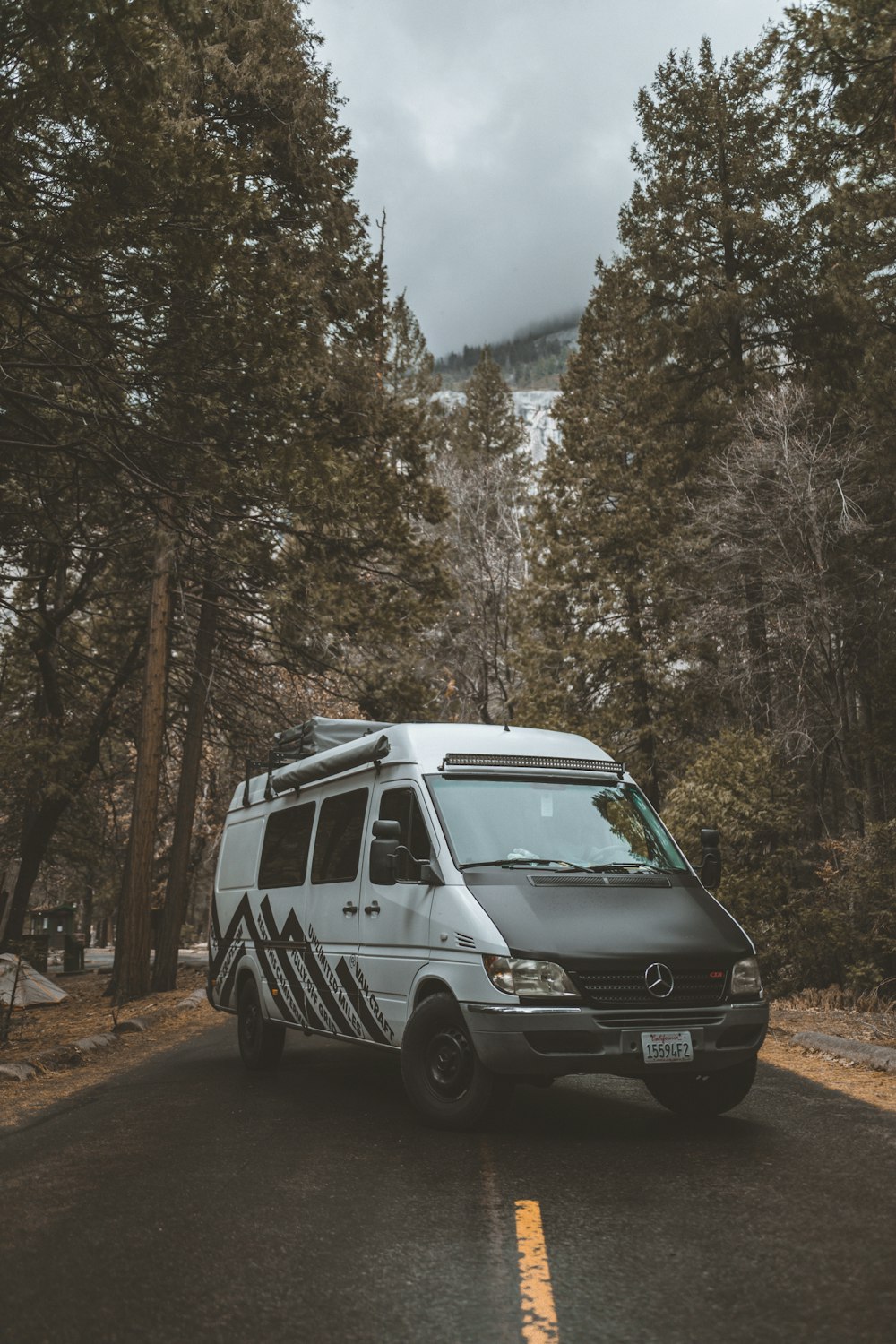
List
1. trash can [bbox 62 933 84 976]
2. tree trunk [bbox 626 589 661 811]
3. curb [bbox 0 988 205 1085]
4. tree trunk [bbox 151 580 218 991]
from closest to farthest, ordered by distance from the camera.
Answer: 1. curb [bbox 0 988 205 1085]
2. tree trunk [bbox 151 580 218 991]
3. tree trunk [bbox 626 589 661 811]
4. trash can [bbox 62 933 84 976]

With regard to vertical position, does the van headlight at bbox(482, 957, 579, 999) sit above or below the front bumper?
above

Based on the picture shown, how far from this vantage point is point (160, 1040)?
41.8 ft

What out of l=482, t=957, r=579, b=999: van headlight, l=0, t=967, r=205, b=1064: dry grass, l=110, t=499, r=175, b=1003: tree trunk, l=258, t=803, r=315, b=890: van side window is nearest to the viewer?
l=482, t=957, r=579, b=999: van headlight

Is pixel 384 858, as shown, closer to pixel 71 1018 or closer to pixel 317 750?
pixel 317 750

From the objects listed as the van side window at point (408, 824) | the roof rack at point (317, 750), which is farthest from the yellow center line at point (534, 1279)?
the roof rack at point (317, 750)

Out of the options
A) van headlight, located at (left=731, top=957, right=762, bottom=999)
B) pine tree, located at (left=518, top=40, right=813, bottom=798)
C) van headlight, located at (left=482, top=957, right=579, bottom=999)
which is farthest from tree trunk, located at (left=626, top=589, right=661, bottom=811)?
A: van headlight, located at (left=482, top=957, right=579, bottom=999)

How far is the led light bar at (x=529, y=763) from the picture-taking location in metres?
7.91

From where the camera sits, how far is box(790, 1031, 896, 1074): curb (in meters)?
9.41

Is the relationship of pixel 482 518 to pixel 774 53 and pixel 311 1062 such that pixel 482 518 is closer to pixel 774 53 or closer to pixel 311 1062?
pixel 774 53

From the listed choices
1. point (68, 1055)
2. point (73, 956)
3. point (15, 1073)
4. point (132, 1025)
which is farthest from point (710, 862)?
point (73, 956)

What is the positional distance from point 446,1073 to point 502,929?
1003mm

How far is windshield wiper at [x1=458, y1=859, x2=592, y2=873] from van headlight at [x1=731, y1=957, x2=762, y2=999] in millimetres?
1067

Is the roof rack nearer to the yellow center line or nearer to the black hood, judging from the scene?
the black hood

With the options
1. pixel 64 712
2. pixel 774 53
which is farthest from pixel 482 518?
pixel 774 53
